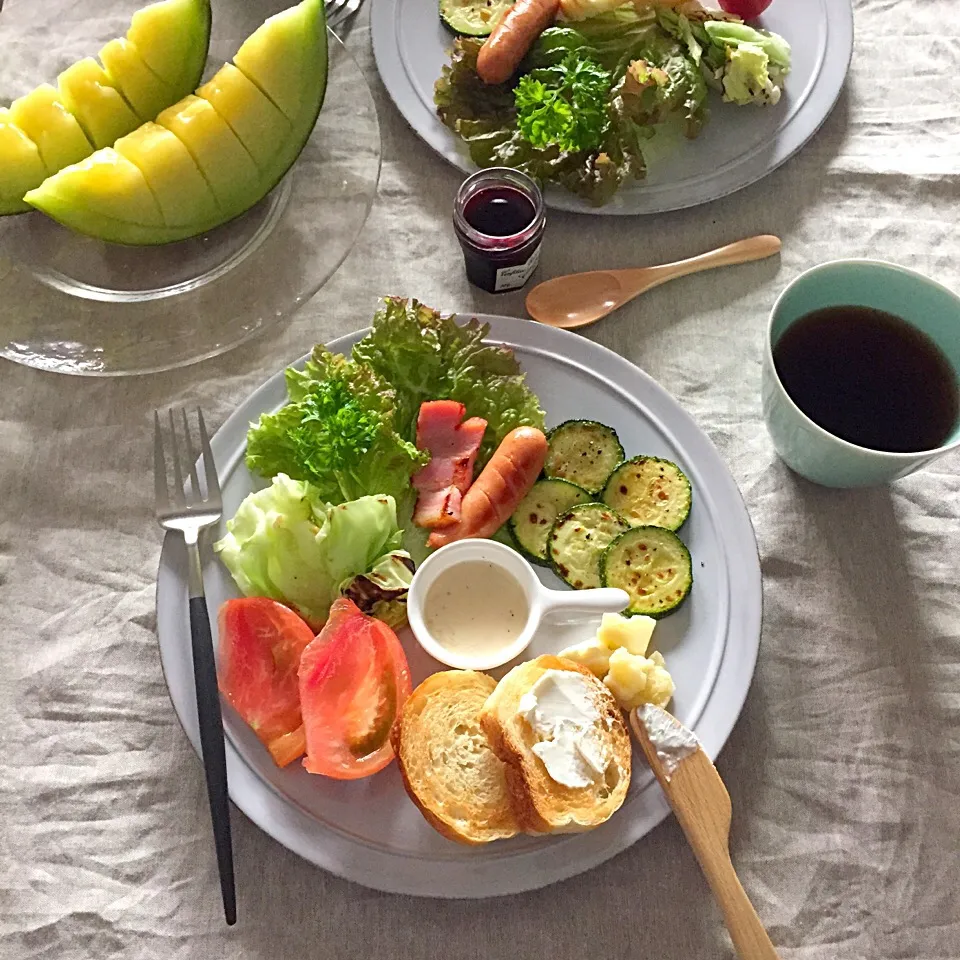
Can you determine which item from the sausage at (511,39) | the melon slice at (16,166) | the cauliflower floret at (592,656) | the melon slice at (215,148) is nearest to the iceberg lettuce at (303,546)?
the cauliflower floret at (592,656)

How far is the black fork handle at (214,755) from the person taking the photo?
42.9 inches

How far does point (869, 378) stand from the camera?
51.1 inches

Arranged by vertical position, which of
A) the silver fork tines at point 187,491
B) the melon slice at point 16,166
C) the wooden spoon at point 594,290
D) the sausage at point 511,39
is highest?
the melon slice at point 16,166

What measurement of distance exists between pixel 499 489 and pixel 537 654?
0.22m

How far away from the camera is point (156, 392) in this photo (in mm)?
1472

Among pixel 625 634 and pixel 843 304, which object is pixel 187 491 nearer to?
pixel 625 634

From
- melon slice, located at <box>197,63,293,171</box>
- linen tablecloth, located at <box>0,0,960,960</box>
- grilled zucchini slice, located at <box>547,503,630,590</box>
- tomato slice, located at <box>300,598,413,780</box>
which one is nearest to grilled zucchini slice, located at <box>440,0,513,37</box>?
linen tablecloth, located at <box>0,0,960,960</box>

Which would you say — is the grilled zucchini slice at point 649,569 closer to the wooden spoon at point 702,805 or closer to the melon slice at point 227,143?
the wooden spoon at point 702,805

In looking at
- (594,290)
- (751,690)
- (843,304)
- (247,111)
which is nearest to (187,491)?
(247,111)

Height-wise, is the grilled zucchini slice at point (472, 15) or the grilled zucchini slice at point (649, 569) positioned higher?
the grilled zucchini slice at point (472, 15)

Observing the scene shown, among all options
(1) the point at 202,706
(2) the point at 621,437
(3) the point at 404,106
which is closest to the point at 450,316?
(2) the point at 621,437

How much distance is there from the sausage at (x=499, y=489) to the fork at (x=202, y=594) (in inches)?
12.2

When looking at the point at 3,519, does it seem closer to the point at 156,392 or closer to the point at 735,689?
the point at 156,392

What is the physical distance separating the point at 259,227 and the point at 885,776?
4.04 ft
